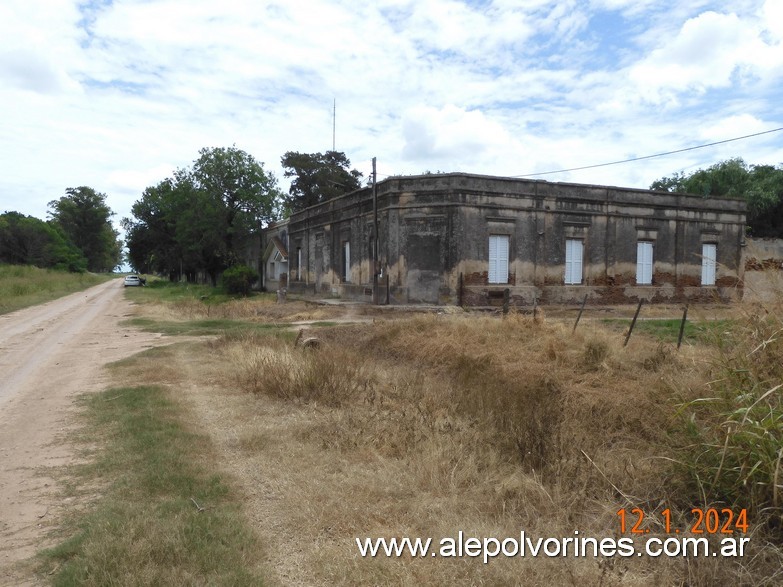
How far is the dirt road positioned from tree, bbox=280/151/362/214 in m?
33.9

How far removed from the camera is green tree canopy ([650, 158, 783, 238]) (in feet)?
131

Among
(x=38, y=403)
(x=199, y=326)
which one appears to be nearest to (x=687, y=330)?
(x=38, y=403)

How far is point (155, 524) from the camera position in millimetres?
3863

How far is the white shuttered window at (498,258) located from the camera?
2323 cm

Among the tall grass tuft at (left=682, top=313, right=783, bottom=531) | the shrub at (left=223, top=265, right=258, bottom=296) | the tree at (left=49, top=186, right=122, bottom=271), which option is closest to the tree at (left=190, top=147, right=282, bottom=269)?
the shrub at (left=223, top=265, right=258, bottom=296)

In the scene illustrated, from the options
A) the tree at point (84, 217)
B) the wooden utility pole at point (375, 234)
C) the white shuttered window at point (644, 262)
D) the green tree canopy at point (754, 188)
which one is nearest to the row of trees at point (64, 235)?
the tree at point (84, 217)

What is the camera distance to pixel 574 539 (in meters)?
3.60

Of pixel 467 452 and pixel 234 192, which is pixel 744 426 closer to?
pixel 467 452

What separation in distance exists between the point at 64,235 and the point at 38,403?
252 feet

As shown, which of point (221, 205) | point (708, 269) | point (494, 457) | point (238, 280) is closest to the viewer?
point (494, 457)

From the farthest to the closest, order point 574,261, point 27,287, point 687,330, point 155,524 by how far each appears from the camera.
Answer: point 27,287 < point 574,261 < point 687,330 < point 155,524

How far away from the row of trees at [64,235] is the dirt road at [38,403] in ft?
138

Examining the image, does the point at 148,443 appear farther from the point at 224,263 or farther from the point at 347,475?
the point at 224,263

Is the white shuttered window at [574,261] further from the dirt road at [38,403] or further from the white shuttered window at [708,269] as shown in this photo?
the dirt road at [38,403]
